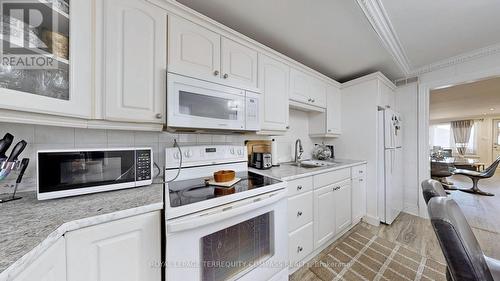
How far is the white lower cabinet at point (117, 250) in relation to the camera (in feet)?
2.18

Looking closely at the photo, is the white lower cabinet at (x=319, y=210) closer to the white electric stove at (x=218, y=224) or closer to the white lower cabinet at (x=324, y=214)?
the white lower cabinet at (x=324, y=214)

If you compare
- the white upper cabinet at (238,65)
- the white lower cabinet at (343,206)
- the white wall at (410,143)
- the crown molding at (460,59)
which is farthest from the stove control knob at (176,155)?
the crown molding at (460,59)

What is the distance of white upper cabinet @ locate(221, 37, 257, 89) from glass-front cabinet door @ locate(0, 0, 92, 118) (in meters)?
0.82

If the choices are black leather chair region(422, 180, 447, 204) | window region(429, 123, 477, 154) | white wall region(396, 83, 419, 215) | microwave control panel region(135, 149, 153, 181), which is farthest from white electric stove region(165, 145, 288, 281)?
window region(429, 123, 477, 154)

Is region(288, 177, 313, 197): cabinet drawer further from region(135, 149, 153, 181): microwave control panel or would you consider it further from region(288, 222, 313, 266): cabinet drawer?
region(135, 149, 153, 181): microwave control panel

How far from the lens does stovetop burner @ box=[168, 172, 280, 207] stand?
0.93 metres

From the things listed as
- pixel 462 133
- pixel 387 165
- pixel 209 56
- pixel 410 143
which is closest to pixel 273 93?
pixel 209 56

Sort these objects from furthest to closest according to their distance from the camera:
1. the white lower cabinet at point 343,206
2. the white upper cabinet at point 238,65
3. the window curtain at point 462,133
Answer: the window curtain at point 462,133 < the white lower cabinet at point 343,206 < the white upper cabinet at point 238,65

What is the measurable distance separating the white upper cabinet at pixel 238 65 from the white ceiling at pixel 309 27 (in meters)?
0.24

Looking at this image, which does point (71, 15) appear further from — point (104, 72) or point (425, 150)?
point (425, 150)

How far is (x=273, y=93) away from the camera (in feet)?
5.94

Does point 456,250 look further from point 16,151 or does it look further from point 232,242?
point 16,151

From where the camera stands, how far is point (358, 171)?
2.36 meters

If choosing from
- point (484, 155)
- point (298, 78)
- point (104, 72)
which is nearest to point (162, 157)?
point (104, 72)
